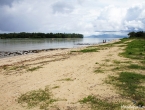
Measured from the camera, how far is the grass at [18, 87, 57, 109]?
698cm

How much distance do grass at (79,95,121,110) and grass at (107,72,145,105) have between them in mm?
1002

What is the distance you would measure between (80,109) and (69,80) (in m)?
4.15

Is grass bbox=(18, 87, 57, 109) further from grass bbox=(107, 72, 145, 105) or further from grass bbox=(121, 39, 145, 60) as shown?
grass bbox=(121, 39, 145, 60)

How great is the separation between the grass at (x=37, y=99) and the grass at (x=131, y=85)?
3.48 metres

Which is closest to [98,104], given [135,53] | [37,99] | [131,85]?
[37,99]

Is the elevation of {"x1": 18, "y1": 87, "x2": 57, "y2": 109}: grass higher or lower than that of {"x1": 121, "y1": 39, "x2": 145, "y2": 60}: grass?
lower

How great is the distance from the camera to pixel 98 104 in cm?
671

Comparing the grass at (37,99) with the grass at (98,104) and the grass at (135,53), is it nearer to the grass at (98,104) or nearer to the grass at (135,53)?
the grass at (98,104)

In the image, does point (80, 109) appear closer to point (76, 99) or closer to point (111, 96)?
point (76, 99)

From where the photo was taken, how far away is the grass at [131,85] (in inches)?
291

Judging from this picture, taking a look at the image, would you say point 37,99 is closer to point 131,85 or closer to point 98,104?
point 98,104

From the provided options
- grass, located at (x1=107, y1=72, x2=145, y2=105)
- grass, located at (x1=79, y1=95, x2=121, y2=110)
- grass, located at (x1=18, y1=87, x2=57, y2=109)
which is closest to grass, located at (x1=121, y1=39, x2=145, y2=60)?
grass, located at (x1=107, y1=72, x2=145, y2=105)

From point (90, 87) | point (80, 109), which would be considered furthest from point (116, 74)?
point (80, 109)

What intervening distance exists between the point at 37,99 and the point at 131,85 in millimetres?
4986
